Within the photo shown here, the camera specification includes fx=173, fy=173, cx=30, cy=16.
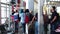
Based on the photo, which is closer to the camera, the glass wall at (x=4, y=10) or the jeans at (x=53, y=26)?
the jeans at (x=53, y=26)

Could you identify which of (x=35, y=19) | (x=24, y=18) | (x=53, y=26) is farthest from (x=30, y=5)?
(x=53, y=26)

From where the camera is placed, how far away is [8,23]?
875cm

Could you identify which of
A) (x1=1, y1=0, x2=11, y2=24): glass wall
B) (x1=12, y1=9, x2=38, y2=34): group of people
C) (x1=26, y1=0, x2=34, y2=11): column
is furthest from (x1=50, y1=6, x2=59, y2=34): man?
(x1=1, y1=0, x2=11, y2=24): glass wall

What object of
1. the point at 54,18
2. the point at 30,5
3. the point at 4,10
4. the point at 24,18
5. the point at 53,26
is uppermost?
the point at 30,5

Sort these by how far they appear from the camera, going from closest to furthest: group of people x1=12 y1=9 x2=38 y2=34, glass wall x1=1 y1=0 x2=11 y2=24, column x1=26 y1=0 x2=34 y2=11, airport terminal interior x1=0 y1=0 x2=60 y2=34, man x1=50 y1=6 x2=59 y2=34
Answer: man x1=50 y1=6 x2=59 y2=34, airport terminal interior x1=0 y1=0 x2=60 y2=34, group of people x1=12 y1=9 x2=38 y2=34, column x1=26 y1=0 x2=34 y2=11, glass wall x1=1 y1=0 x2=11 y2=24

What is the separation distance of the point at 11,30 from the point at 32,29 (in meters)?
1.76

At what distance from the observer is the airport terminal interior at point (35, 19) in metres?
6.66

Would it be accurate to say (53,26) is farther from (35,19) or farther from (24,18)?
(24,18)

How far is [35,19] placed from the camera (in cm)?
724

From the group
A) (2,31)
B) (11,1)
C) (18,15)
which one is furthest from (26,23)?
(11,1)

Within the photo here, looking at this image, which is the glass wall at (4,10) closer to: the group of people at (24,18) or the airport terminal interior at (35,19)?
the airport terminal interior at (35,19)

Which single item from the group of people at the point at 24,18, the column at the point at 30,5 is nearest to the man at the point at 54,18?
the group of people at the point at 24,18

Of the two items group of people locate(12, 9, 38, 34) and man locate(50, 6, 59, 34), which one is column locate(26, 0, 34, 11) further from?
man locate(50, 6, 59, 34)

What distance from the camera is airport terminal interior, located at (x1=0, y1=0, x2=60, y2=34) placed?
666 centimetres
